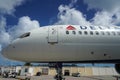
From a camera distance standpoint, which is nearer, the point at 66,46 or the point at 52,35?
the point at 66,46

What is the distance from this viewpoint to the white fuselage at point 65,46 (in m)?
18.3

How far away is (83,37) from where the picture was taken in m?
18.7

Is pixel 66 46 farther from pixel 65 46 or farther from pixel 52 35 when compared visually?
pixel 52 35

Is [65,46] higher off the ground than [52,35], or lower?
lower

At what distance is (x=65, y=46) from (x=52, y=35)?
1.54 meters

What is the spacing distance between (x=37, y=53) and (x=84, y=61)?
4.25 m

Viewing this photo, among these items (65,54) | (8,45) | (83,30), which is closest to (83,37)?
(83,30)

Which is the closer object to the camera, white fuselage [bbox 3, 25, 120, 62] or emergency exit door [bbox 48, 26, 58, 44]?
white fuselage [bbox 3, 25, 120, 62]

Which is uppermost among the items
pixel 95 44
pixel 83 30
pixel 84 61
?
pixel 83 30

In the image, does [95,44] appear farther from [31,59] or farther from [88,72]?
[88,72]

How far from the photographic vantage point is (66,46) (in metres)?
18.4

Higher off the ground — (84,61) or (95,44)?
(95,44)

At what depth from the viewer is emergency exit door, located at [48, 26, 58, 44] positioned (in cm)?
1853

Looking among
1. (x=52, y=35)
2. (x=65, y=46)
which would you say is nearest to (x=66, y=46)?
(x=65, y=46)
